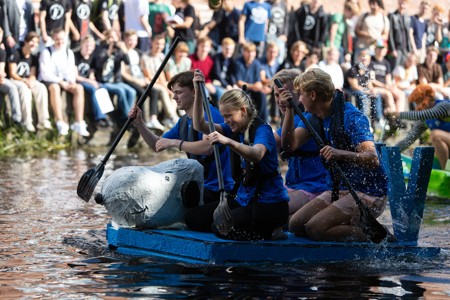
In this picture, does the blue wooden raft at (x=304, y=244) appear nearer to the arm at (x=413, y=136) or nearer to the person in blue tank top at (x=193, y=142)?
the person in blue tank top at (x=193, y=142)

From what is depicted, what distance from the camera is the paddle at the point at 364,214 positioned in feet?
26.6

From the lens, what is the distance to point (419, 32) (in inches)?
896

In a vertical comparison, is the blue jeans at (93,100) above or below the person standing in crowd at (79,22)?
below

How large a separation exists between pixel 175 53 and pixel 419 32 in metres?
6.08

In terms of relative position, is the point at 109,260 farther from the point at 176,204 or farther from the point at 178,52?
the point at 178,52

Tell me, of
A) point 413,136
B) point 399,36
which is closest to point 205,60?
point 399,36

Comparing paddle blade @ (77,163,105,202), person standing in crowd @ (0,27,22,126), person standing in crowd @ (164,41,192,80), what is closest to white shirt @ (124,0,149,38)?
person standing in crowd @ (164,41,192,80)

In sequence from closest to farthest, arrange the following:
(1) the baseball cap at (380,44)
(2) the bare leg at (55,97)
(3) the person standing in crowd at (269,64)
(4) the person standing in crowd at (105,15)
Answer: (2) the bare leg at (55,97) < (4) the person standing in crowd at (105,15) < (3) the person standing in crowd at (269,64) < (1) the baseball cap at (380,44)

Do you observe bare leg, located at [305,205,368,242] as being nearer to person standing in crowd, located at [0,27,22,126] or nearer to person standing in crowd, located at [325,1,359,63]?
person standing in crowd, located at [0,27,22,126]

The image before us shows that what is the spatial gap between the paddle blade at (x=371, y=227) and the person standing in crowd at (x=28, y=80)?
946 cm

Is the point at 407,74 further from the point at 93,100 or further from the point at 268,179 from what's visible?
the point at 268,179

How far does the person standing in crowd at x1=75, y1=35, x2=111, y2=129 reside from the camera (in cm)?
1758

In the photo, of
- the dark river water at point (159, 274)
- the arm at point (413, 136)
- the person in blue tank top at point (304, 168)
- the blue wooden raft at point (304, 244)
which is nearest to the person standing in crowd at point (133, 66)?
the arm at point (413, 136)

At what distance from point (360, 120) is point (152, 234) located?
61.7 inches
